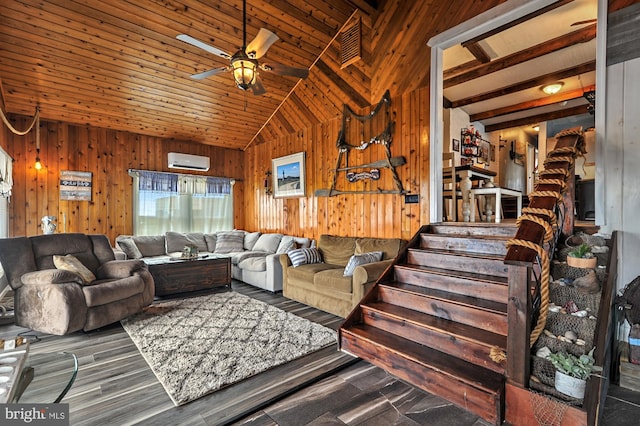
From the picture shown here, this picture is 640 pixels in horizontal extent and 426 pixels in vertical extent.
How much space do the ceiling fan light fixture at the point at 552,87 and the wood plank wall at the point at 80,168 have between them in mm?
6516

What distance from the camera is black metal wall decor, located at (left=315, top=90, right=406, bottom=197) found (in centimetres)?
430

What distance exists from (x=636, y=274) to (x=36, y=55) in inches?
262

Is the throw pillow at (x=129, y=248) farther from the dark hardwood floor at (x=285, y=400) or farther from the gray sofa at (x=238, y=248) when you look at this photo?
the dark hardwood floor at (x=285, y=400)

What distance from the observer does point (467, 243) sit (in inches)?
117

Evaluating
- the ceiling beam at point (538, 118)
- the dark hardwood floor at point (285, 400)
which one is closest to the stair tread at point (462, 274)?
the dark hardwood floor at point (285, 400)

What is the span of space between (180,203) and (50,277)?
3.52 metres

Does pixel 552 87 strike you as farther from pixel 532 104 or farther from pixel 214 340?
pixel 214 340

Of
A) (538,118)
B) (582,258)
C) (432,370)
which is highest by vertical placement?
(538,118)

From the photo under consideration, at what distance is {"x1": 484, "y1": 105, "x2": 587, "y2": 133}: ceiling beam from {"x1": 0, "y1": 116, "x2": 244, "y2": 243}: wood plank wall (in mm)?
6745

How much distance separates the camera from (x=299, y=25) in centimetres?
443

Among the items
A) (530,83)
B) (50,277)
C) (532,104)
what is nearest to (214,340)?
(50,277)

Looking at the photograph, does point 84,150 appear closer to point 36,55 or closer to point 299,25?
point 36,55

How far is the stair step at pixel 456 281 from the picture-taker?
7.69 ft

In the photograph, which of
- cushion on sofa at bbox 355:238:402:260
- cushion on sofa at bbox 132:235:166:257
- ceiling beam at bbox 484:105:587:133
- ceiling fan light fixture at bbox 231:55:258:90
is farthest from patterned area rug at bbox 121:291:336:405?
ceiling beam at bbox 484:105:587:133
